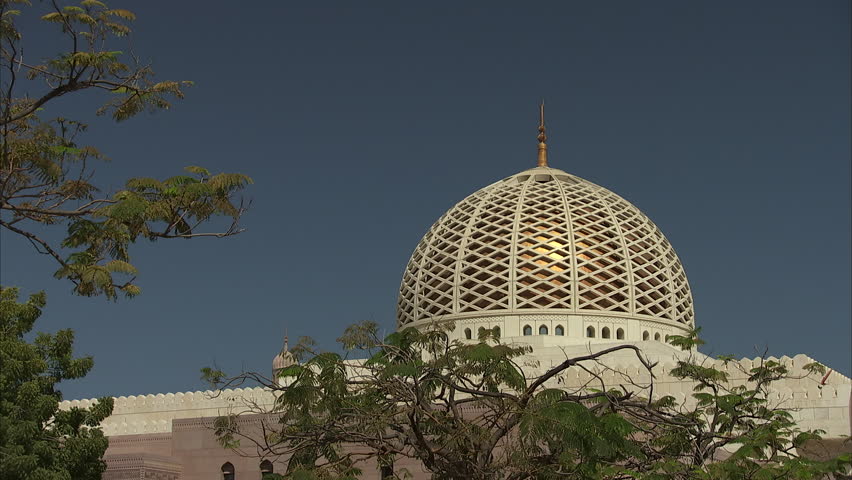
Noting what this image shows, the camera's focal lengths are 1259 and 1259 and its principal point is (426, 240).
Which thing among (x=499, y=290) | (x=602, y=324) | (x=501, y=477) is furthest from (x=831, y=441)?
(x=501, y=477)

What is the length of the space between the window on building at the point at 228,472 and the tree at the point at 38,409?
11.3 ft

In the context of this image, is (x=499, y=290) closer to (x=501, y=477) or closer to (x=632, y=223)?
(x=632, y=223)

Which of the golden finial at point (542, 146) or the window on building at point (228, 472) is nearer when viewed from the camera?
the window on building at point (228, 472)

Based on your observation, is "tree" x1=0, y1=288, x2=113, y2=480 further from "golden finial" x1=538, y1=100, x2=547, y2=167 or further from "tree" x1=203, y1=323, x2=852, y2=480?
"golden finial" x1=538, y1=100, x2=547, y2=167

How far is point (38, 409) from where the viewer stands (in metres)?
17.1

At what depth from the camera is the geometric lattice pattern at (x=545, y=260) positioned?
1117 inches

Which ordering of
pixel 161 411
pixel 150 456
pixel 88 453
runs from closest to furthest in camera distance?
pixel 88 453 → pixel 150 456 → pixel 161 411

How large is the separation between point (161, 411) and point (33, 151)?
635 inches

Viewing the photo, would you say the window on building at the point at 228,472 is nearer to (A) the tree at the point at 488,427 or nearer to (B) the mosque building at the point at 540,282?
(B) the mosque building at the point at 540,282

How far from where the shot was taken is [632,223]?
30516 mm

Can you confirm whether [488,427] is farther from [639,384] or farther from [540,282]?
[540,282]

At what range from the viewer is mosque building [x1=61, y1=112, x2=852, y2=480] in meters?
27.3

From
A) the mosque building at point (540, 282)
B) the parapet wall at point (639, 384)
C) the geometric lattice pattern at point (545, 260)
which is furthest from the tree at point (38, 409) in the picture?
the geometric lattice pattern at point (545, 260)

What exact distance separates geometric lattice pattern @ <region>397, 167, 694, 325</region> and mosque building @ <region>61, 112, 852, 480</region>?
3 centimetres
